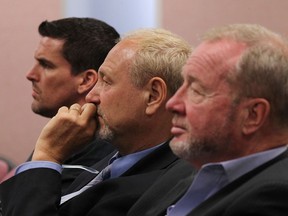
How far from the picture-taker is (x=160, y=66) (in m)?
1.86

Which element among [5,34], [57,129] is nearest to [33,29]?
[5,34]

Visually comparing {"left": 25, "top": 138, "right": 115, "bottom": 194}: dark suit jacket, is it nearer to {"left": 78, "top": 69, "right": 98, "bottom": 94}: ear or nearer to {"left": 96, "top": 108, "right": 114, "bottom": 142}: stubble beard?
{"left": 78, "top": 69, "right": 98, "bottom": 94}: ear

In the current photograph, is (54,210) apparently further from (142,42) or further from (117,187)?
(142,42)

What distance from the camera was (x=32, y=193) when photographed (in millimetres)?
1823

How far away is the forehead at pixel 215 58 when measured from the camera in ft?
4.75

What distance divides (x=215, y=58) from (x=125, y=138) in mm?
502

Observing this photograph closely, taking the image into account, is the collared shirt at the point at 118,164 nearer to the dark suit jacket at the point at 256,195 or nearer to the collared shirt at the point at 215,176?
the collared shirt at the point at 215,176

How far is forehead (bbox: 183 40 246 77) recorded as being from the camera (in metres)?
1.45

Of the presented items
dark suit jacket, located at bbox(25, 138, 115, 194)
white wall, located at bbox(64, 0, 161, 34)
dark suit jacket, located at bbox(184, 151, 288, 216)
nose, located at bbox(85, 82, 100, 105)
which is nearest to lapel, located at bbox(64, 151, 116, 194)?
dark suit jacket, located at bbox(25, 138, 115, 194)

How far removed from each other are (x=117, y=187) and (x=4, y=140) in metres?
2.04

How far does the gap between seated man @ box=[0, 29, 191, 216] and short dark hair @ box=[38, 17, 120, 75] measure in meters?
0.57

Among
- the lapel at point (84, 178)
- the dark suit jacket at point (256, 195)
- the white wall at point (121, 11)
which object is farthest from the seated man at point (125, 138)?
the white wall at point (121, 11)

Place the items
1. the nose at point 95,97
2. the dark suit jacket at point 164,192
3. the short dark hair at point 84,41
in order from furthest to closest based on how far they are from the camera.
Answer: the short dark hair at point 84,41, the nose at point 95,97, the dark suit jacket at point 164,192

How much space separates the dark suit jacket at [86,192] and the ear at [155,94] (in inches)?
4.0
